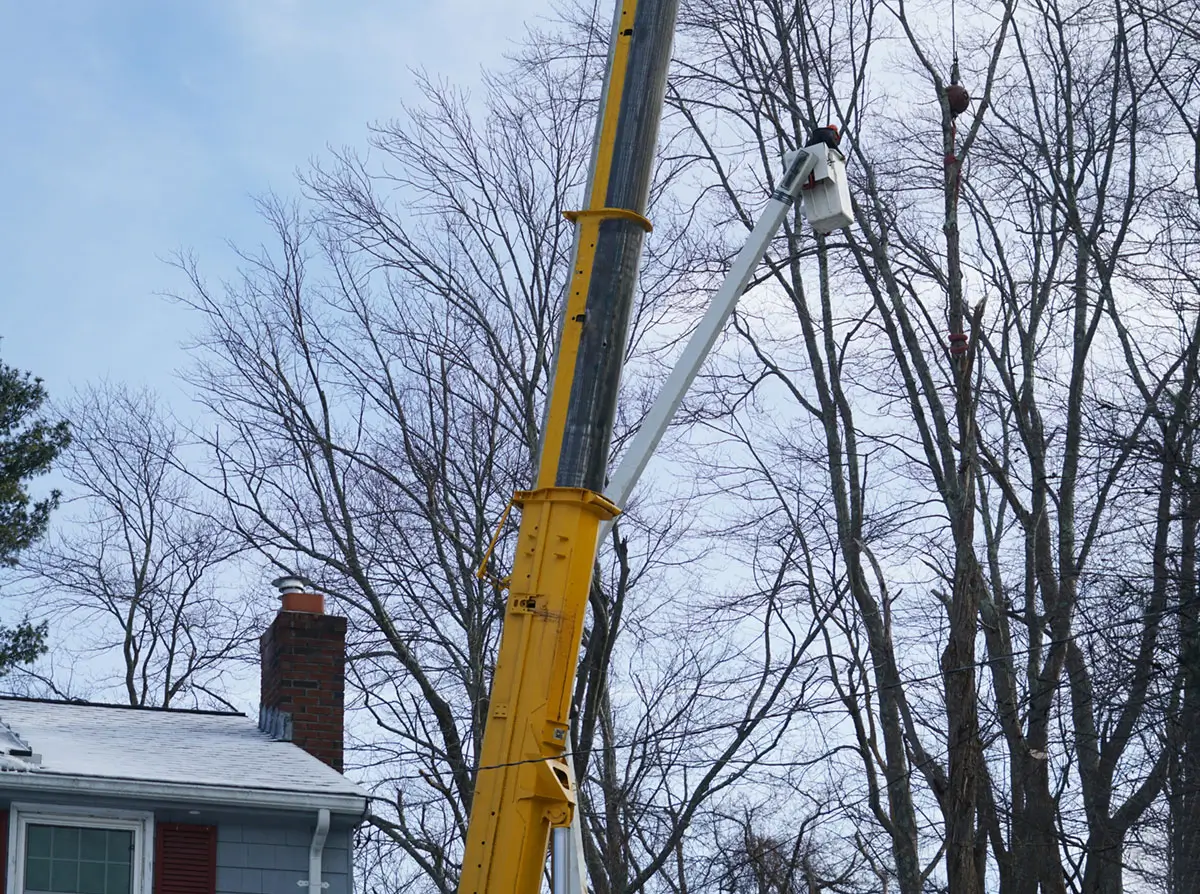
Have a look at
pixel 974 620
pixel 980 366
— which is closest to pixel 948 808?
pixel 974 620

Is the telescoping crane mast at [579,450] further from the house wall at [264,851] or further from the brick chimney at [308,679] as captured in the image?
the brick chimney at [308,679]

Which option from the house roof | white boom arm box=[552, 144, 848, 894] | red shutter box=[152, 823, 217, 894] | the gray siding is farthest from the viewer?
the gray siding

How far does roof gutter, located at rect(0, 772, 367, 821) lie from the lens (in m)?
10.7

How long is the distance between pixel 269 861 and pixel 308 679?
212 cm

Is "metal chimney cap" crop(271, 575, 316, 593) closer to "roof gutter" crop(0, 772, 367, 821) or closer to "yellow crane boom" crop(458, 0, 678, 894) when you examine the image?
"roof gutter" crop(0, 772, 367, 821)

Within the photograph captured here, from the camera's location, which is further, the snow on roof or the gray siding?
the gray siding

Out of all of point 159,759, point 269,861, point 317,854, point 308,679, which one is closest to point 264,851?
point 269,861

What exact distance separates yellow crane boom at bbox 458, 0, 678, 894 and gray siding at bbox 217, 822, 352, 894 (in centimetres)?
442

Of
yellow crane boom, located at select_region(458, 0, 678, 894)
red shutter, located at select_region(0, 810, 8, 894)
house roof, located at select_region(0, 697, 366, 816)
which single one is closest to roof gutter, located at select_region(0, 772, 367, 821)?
house roof, located at select_region(0, 697, 366, 816)

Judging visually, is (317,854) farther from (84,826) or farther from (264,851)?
(84,826)

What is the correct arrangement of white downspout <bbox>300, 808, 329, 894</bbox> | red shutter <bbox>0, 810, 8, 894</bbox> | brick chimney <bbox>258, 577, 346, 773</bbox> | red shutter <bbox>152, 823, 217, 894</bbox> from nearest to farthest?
red shutter <bbox>0, 810, 8, 894</bbox> < red shutter <bbox>152, 823, 217, 894</bbox> < white downspout <bbox>300, 808, 329, 894</bbox> < brick chimney <bbox>258, 577, 346, 773</bbox>

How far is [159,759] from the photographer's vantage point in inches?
464

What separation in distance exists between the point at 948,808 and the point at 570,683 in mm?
4466

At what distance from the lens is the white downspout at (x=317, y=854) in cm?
1111
